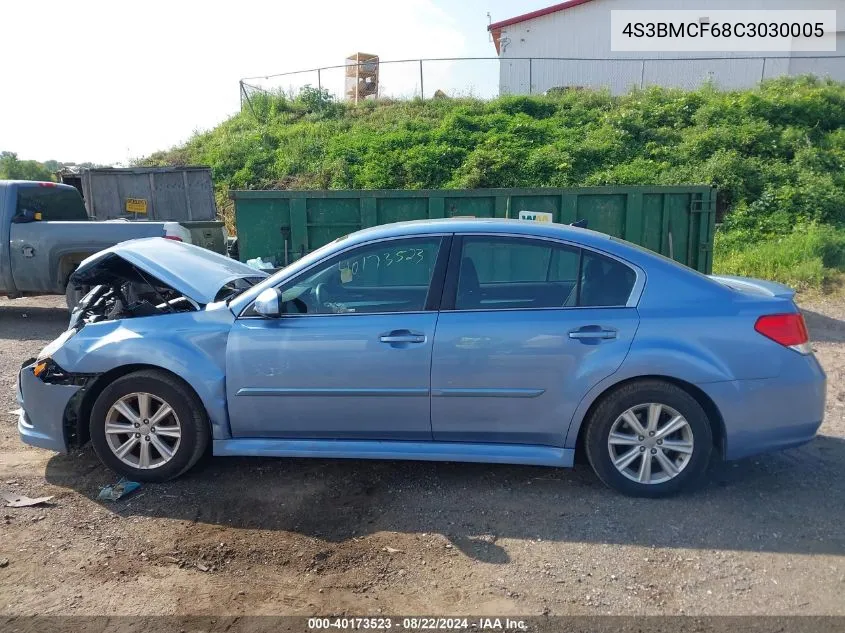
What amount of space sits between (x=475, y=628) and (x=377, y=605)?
18.5 inches

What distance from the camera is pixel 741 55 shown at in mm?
23031

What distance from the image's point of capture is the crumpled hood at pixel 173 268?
15.2 ft

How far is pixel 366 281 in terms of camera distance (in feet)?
14.9

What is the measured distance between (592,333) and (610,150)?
47.3 feet

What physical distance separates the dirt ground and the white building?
20056mm

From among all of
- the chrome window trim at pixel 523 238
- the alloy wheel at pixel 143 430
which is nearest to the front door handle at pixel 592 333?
the chrome window trim at pixel 523 238

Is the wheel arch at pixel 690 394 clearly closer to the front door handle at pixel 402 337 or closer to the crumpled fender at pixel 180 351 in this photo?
the front door handle at pixel 402 337

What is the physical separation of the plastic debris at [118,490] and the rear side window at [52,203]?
6699mm

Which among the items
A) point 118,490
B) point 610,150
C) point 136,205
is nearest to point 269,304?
point 118,490

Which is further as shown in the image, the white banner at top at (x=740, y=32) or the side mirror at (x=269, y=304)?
the white banner at top at (x=740, y=32)

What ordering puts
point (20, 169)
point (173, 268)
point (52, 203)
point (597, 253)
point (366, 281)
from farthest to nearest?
1. point (20, 169)
2. point (52, 203)
3. point (173, 268)
4. point (366, 281)
5. point (597, 253)

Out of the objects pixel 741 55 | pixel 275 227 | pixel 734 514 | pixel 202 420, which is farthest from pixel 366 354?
pixel 741 55

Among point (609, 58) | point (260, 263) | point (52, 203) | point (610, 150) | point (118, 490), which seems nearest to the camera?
point (118, 490)

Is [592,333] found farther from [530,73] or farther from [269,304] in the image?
[530,73]
